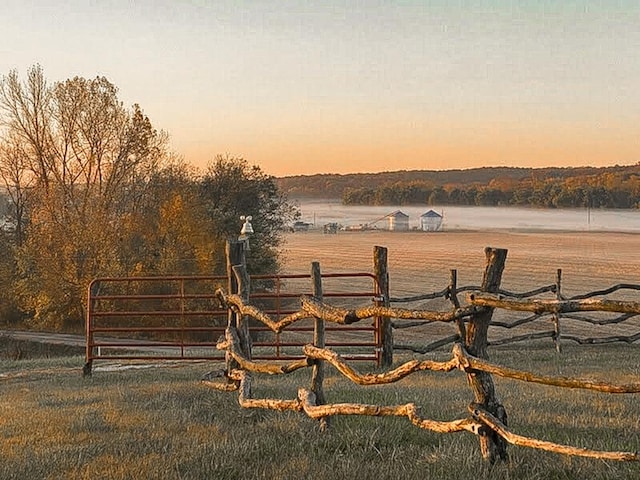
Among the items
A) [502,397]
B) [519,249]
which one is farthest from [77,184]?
[519,249]

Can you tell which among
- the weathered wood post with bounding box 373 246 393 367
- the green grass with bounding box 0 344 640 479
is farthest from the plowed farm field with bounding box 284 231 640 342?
the green grass with bounding box 0 344 640 479

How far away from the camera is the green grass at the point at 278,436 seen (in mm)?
4480

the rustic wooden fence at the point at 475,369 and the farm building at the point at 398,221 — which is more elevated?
the rustic wooden fence at the point at 475,369

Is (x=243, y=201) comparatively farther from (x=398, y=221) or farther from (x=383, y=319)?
(x=398, y=221)

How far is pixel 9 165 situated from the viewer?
3475 cm

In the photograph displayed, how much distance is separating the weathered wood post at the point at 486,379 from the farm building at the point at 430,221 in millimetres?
80653

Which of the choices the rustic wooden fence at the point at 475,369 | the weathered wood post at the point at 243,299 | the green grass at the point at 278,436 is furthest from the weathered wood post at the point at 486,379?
the weathered wood post at the point at 243,299

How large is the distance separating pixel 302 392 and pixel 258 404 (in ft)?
2.01

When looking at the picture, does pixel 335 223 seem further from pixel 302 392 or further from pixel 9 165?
pixel 302 392

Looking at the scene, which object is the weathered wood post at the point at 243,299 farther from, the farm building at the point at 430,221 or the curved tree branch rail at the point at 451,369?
the farm building at the point at 430,221

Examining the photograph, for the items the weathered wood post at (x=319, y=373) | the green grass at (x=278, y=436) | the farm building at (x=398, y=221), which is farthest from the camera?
the farm building at (x=398, y=221)

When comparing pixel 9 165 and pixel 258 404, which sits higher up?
pixel 9 165

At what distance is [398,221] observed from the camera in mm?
84562

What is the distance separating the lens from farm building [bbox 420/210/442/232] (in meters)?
86.4
